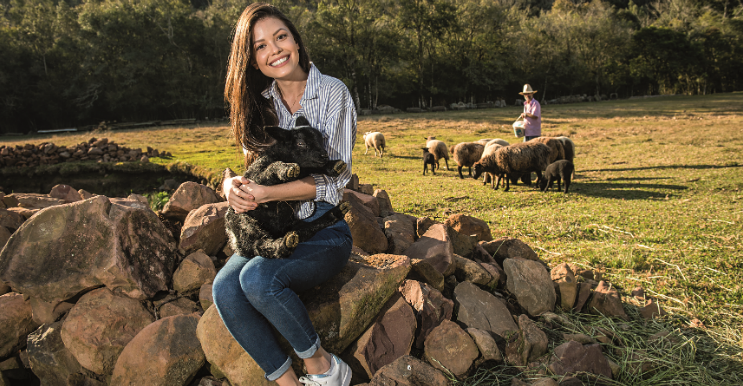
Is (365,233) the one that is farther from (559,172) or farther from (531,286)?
(559,172)

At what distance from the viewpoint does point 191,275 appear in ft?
10.0

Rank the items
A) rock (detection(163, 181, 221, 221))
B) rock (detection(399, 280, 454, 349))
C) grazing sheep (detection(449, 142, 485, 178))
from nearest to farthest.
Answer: rock (detection(399, 280, 454, 349))
rock (detection(163, 181, 221, 221))
grazing sheep (detection(449, 142, 485, 178))

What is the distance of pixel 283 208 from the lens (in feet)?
7.50

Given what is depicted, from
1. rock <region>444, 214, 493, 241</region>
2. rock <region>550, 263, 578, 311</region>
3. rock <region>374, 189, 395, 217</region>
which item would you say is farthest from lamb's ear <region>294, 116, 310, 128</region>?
rock <region>374, 189, 395, 217</region>

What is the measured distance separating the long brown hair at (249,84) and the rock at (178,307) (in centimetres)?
127

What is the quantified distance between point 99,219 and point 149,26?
129 feet

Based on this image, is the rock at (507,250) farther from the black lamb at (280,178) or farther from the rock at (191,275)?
the rock at (191,275)

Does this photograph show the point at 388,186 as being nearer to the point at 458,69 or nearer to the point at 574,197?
the point at 574,197

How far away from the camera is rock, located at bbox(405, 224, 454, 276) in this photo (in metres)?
3.12

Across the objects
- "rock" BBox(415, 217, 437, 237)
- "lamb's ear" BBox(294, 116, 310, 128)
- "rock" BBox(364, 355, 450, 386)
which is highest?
"lamb's ear" BBox(294, 116, 310, 128)

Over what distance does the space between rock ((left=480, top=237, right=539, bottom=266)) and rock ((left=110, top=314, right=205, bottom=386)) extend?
8.55 ft

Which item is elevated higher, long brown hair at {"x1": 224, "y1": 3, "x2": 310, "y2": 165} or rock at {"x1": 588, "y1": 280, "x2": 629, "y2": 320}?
long brown hair at {"x1": 224, "y1": 3, "x2": 310, "y2": 165}

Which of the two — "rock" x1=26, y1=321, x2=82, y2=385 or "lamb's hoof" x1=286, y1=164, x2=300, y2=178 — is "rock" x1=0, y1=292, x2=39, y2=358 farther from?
"lamb's hoof" x1=286, y1=164, x2=300, y2=178

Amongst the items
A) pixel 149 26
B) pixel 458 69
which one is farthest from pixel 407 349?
pixel 458 69
